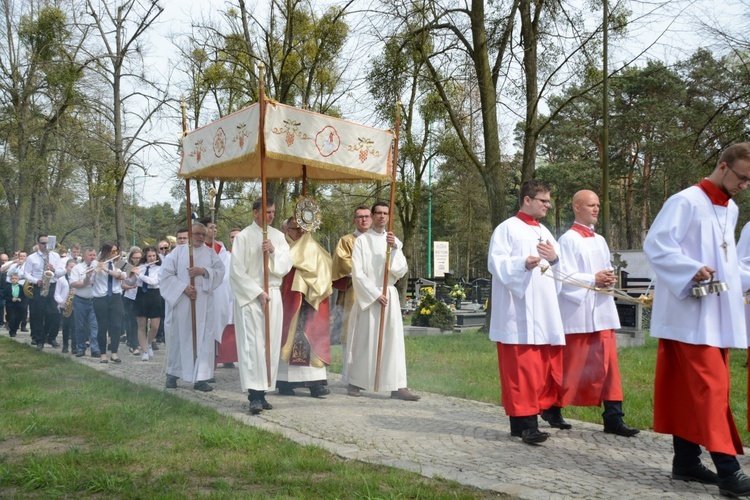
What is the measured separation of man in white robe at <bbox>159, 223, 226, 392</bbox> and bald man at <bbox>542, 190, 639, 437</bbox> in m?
4.44

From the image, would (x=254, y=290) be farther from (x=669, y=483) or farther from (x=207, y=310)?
(x=669, y=483)

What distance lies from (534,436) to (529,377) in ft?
1.50

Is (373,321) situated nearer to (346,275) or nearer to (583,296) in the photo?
(346,275)

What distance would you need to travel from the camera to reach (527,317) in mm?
6207

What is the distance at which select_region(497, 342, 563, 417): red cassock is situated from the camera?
603cm

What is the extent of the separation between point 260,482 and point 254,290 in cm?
326

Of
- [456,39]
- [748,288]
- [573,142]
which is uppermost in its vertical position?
[573,142]

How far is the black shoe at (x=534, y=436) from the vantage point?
5984 mm

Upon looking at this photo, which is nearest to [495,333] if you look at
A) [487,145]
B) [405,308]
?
[487,145]

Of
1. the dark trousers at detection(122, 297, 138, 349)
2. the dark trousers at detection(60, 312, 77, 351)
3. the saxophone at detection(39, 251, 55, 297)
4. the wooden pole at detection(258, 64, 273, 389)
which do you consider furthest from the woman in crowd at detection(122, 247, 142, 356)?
the wooden pole at detection(258, 64, 273, 389)

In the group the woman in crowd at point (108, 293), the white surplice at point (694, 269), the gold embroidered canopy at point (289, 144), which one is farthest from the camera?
the woman in crowd at point (108, 293)

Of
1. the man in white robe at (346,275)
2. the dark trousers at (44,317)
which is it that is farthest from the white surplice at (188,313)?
the dark trousers at (44,317)

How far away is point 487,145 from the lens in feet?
48.7

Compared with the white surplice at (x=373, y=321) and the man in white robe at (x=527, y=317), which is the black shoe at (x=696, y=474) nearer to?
the man in white robe at (x=527, y=317)
